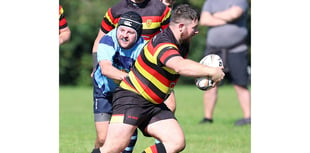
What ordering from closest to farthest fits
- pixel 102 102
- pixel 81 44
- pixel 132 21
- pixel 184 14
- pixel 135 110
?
pixel 184 14 → pixel 135 110 → pixel 132 21 → pixel 102 102 → pixel 81 44

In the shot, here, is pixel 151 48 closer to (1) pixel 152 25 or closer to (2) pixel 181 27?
(2) pixel 181 27

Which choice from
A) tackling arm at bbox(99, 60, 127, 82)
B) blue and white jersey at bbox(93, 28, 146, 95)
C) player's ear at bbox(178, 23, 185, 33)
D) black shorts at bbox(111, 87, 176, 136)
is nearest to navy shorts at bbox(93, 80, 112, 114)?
blue and white jersey at bbox(93, 28, 146, 95)

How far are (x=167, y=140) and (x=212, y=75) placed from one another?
71cm

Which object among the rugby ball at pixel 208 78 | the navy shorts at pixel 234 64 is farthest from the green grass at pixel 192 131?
the rugby ball at pixel 208 78

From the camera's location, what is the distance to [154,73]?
18.1 feet

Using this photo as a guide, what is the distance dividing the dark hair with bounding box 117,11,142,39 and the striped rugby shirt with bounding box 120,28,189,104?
0.35 m

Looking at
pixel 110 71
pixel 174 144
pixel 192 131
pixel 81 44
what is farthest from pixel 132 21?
pixel 81 44

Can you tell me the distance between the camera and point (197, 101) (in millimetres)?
16641

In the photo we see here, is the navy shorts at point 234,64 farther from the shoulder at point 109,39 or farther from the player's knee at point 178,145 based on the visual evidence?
the player's knee at point 178,145

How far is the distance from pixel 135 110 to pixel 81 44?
1970cm

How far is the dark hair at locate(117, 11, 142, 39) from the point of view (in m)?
5.88

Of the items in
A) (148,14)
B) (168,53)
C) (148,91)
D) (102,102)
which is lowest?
(102,102)

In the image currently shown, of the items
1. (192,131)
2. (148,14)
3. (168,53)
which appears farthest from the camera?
(192,131)

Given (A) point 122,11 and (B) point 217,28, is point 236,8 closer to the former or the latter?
(B) point 217,28
